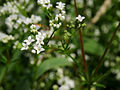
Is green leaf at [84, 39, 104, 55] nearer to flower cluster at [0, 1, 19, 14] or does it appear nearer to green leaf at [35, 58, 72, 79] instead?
green leaf at [35, 58, 72, 79]

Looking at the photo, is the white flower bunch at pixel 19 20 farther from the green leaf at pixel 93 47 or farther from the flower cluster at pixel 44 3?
the green leaf at pixel 93 47

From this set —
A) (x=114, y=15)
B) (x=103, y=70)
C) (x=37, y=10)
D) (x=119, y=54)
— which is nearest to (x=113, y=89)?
(x=103, y=70)

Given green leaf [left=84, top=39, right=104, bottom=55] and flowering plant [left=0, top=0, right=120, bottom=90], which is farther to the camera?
green leaf [left=84, top=39, right=104, bottom=55]

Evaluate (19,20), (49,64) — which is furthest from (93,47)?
(19,20)

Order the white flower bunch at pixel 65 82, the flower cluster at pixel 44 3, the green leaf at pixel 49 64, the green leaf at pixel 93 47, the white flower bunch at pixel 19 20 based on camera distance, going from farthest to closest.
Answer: the green leaf at pixel 93 47 → the white flower bunch at pixel 65 82 → the green leaf at pixel 49 64 → the white flower bunch at pixel 19 20 → the flower cluster at pixel 44 3

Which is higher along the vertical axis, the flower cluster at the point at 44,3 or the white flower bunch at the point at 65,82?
the flower cluster at the point at 44,3

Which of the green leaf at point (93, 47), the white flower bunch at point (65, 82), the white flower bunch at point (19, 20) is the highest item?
the green leaf at point (93, 47)

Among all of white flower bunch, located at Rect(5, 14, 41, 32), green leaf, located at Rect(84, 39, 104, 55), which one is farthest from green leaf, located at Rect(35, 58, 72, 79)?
white flower bunch, located at Rect(5, 14, 41, 32)

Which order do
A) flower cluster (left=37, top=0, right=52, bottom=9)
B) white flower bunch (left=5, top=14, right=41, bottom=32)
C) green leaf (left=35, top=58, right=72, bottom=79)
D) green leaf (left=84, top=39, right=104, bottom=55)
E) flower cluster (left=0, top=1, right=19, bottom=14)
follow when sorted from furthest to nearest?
green leaf (left=84, top=39, right=104, bottom=55), green leaf (left=35, top=58, right=72, bottom=79), flower cluster (left=0, top=1, right=19, bottom=14), white flower bunch (left=5, top=14, right=41, bottom=32), flower cluster (left=37, top=0, right=52, bottom=9)

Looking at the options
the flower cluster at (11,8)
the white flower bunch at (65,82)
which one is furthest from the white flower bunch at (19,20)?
the white flower bunch at (65,82)
